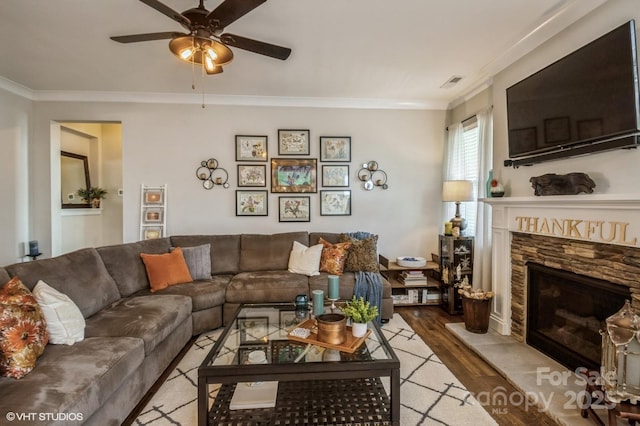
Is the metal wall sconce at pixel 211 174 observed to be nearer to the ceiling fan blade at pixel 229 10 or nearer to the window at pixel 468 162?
the ceiling fan blade at pixel 229 10

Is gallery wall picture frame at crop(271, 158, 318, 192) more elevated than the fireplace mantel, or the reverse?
gallery wall picture frame at crop(271, 158, 318, 192)

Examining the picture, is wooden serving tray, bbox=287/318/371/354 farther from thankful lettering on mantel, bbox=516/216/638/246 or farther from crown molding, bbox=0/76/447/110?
crown molding, bbox=0/76/447/110

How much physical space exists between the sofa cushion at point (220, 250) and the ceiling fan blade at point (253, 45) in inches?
93.5

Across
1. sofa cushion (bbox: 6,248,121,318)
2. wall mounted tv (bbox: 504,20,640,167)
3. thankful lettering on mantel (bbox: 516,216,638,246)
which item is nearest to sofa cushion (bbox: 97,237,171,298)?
sofa cushion (bbox: 6,248,121,318)

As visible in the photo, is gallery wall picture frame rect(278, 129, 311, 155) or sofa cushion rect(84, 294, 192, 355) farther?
gallery wall picture frame rect(278, 129, 311, 155)

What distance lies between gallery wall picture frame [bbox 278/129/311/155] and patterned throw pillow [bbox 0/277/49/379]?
124 inches

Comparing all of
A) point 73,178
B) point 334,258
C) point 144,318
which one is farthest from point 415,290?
point 73,178

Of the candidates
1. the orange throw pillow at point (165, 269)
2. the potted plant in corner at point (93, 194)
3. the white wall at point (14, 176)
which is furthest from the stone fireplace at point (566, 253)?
the potted plant in corner at point (93, 194)

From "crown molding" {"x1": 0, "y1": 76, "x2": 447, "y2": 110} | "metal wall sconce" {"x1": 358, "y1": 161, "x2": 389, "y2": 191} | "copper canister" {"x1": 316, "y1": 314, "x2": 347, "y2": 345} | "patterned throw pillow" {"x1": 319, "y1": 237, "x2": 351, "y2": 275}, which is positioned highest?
"crown molding" {"x1": 0, "y1": 76, "x2": 447, "y2": 110}

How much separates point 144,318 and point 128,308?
341 millimetres

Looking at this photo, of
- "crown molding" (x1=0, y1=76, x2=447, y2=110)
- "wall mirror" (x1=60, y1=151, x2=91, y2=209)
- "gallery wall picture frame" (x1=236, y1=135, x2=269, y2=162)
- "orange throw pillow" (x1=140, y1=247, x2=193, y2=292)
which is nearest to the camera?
"orange throw pillow" (x1=140, y1=247, x2=193, y2=292)

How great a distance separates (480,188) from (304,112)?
2487 millimetres

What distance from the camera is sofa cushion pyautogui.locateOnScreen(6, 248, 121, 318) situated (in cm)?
212

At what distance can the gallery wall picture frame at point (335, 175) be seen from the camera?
4.45 metres
